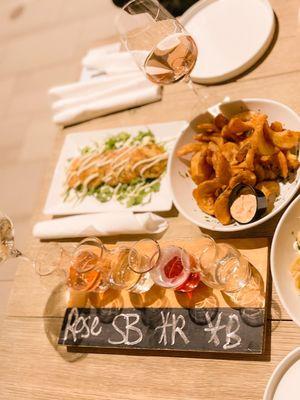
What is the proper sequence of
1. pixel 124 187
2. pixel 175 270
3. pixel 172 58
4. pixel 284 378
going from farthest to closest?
pixel 124 187, pixel 172 58, pixel 175 270, pixel 284 378

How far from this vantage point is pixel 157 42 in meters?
1.29

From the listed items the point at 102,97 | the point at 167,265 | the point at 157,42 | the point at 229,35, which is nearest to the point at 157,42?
the point at 157,42

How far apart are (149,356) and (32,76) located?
2768 mm

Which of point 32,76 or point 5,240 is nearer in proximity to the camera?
point 5,240

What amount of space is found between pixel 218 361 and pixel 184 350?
0.08 meters

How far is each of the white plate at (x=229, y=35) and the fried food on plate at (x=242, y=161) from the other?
285 mm

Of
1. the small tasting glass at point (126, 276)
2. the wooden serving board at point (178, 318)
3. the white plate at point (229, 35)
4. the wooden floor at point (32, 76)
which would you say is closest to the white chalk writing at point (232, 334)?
the wooden serving board at point (178, 318)

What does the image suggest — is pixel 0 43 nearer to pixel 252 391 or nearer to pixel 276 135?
pixel 276 135

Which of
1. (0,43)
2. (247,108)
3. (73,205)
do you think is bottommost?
(0,43)

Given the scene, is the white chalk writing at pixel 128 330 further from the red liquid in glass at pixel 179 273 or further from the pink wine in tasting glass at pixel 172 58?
the pink wine in tasting glass at pixel 172 58

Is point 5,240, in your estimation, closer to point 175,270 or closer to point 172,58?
point 175,270

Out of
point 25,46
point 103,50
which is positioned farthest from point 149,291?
point 25,46

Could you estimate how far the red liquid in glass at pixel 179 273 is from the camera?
1.11 m

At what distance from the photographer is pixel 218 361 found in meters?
1.03
